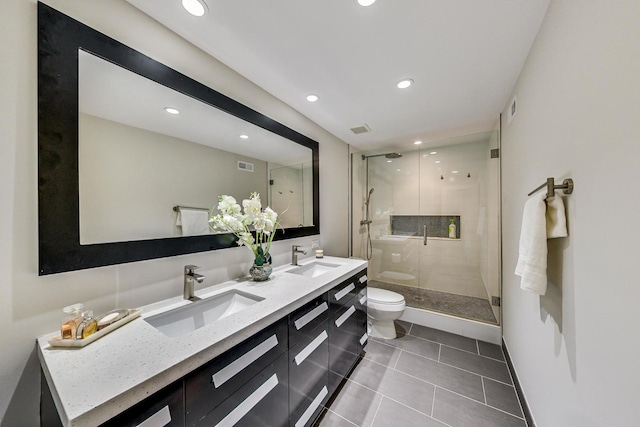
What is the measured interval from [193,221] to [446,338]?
2754 millimetres

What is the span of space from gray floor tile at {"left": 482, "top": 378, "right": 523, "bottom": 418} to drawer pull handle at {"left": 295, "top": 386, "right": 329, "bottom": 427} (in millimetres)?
1194

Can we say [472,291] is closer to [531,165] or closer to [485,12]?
[531,165]

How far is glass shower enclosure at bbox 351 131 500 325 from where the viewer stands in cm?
279

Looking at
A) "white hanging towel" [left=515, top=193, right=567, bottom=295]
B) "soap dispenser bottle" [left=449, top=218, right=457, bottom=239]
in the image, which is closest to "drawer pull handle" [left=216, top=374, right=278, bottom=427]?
"white hanging towel" [left=515, top=193, right=567, bottom=295]

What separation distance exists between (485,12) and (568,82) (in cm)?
55

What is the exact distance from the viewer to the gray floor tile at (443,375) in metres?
1.67

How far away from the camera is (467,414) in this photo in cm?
146

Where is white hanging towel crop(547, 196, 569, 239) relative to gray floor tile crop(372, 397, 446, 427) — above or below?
above

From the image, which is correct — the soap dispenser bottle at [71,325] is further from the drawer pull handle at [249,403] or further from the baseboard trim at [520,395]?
the baseboard trim at [520,395]

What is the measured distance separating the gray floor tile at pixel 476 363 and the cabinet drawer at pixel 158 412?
2185 mm

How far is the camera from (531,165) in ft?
4.49

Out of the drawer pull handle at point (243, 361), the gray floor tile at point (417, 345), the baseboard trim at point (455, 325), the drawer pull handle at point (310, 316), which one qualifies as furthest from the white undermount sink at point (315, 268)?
the baseboard trim at point (455, 325)

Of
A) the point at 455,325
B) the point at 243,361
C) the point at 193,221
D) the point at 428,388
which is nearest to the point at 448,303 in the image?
the point at 455,325

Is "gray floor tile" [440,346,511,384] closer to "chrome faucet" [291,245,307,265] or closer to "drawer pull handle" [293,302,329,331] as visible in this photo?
"drawer pull handle" [293,302,329,331]
